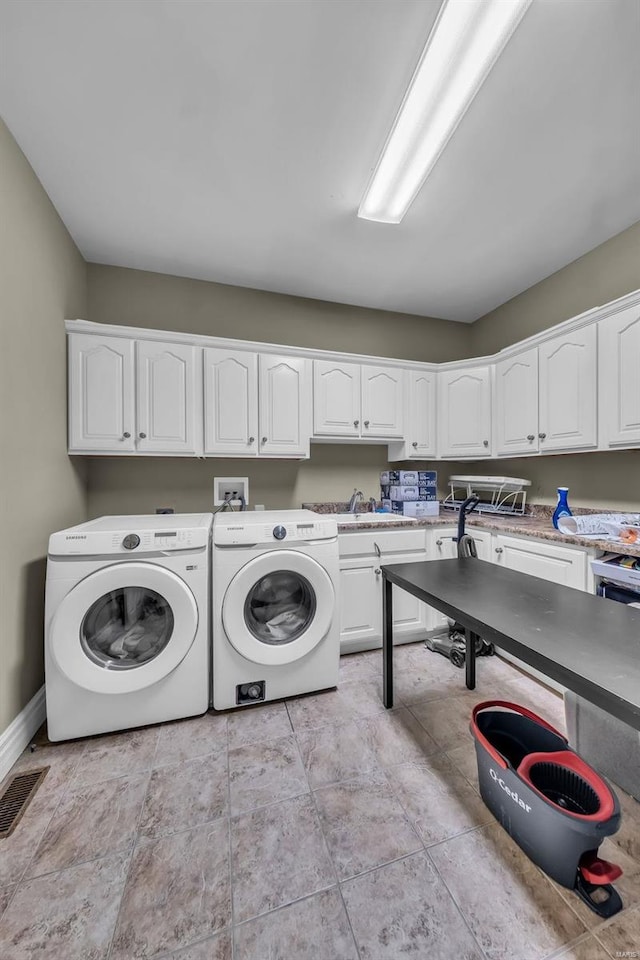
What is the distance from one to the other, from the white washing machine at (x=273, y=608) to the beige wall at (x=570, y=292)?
2339 millimetres

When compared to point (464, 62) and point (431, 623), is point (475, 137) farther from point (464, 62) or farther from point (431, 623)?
point (431, 623)

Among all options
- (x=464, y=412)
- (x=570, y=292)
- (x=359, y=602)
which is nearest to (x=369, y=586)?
(x=359, y=602)

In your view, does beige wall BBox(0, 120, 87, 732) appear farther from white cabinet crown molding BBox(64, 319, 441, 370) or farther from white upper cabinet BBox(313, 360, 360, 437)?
white upper cabinet BBox(313, 360, 360, 437)

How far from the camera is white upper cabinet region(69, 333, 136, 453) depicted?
214cm

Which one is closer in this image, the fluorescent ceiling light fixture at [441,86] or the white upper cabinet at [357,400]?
the fluorescent ceiling light fixture at [441,86]

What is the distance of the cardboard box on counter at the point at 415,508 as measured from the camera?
2.79m

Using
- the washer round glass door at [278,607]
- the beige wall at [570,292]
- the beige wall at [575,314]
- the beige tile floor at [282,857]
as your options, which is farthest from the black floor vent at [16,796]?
Answer: the beige wall at [570,292]

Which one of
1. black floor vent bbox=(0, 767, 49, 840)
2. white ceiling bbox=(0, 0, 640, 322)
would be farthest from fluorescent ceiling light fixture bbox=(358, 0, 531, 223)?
black floor vent bbox=(0, 767, 49, 840)

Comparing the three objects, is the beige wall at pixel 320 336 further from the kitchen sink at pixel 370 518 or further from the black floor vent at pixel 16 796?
the black floor vent at pixel 16 796

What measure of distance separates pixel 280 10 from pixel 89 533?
2.06 metres

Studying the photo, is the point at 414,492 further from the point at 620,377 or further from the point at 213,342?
the point at 213,342

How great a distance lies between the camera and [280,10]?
1151 millimetres

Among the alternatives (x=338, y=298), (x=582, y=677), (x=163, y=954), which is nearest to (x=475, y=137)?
(x=338, y=298)

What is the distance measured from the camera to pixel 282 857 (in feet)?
3.73
